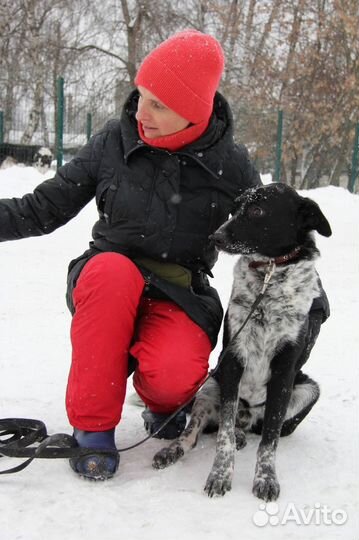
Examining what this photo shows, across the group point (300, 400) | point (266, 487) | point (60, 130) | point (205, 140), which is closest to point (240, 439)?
point (300, 400)

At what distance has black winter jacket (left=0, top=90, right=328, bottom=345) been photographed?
2451 mm

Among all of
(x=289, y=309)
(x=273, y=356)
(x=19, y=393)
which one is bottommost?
(x=19, y=393)

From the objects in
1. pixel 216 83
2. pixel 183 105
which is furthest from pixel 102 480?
pixel 216 83

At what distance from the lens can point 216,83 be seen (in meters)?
2.54

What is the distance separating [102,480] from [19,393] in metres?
0.94

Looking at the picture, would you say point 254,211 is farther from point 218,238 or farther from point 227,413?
point 227,413

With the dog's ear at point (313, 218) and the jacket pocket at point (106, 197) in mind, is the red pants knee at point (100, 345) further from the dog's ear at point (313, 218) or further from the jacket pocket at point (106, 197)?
the dog's ear at point (313, 218)

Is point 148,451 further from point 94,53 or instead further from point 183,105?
point 94,53

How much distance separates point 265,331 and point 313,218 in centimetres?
49

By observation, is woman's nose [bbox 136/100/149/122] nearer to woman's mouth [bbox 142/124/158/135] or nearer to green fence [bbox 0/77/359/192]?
woman's mouth [bbox 142/124/158/135]

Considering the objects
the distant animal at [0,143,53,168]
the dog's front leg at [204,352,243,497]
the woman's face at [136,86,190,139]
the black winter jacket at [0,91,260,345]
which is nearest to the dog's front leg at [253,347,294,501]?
the dog's front leg at [204,352,243,497]

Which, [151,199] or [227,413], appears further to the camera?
[151,199]

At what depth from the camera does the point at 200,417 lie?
2518 mm

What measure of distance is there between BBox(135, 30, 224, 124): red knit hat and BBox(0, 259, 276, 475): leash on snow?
2.36 ft
